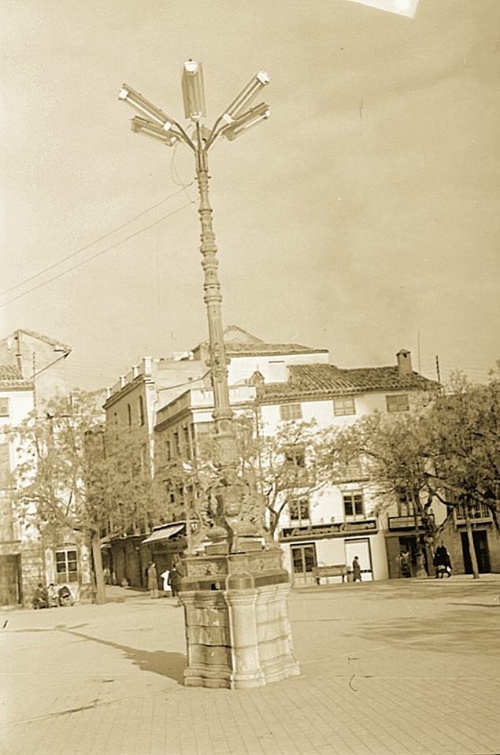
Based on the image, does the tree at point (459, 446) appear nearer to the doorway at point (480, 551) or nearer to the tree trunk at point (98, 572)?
the tree trunk at point (98, 572)

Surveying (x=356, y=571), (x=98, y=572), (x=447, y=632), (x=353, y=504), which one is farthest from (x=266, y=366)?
(x=447, y=632)

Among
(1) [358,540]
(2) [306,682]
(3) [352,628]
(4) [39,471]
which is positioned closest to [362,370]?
(1) [358,540]

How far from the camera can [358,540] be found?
43562 millimetres

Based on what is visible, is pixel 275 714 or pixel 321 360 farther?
pixel 321 360

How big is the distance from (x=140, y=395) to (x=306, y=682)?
1693 inches

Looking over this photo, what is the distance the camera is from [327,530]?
43.5m

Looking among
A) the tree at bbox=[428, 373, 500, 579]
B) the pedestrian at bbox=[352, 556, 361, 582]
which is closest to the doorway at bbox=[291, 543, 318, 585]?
the pedestrian at bbox=[352, 556, 361, 582]

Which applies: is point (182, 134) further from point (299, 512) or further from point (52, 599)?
point (299, 512)

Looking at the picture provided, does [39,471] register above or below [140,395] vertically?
below

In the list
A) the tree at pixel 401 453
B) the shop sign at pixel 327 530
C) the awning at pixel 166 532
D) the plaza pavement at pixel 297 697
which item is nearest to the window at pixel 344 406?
the shop sign at pixel 327 530

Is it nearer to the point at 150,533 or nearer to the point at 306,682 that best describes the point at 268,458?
the point at 150,533

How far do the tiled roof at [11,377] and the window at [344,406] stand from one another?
14.1m

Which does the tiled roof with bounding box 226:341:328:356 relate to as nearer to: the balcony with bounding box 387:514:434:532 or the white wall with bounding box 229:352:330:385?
the white wall with bounding box 229:352:330:385

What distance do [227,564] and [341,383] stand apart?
34.7 metres
